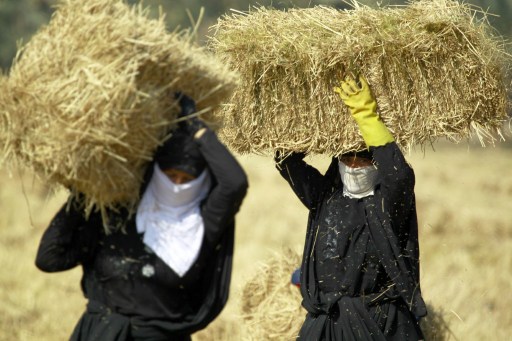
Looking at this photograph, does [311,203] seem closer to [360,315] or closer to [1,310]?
[360,315]

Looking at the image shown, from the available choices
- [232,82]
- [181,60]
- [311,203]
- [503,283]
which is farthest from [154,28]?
[503,283]

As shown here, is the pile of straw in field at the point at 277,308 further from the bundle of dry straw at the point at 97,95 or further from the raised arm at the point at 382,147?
the bundle of dry straw at the point at 97,95

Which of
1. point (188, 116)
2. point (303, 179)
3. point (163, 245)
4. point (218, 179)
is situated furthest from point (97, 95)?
point (303, 179)

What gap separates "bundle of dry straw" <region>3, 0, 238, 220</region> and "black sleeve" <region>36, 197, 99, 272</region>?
4.5 inches

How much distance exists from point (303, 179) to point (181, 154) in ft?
4.47

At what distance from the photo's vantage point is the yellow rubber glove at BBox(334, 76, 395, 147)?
5.20 metres

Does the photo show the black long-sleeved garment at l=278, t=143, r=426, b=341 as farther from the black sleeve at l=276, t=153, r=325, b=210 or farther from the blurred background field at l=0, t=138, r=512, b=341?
the blurred background field at l=0, t=138, r=512, b=341

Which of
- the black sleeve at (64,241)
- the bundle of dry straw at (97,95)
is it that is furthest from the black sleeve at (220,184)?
the black sleeve at (64,241)

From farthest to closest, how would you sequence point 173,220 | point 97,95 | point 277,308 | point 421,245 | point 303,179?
point 421,245
point 277,308
point 303,179
point 173,220
point 97,95

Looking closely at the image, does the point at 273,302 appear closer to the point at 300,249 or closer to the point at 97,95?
the point at 300,249

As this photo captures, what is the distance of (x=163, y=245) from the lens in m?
4.43

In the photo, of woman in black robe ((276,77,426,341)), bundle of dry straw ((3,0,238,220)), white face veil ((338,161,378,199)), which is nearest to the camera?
bundle of dry straw ((3,0,238,220))

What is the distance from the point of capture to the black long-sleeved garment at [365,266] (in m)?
5.23

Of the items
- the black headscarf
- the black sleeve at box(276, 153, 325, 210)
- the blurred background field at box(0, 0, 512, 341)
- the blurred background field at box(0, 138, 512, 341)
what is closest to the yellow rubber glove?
the black sleeve at box(276, 153, 325, 210)
